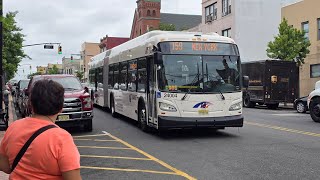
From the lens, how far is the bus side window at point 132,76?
582 inches

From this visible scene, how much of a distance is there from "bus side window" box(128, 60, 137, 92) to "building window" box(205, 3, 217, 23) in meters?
33.1

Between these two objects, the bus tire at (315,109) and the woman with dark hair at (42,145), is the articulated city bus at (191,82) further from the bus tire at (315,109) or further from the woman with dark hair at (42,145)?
the woman with dark hair at (42,145)

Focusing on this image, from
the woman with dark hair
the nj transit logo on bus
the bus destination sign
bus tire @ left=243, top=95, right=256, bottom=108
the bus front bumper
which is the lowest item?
bus tire @ left=243, top=95, right=256, bottom=108

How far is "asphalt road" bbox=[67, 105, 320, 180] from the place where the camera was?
7.59 meters

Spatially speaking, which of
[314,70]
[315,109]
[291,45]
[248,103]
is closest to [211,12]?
[314,70]

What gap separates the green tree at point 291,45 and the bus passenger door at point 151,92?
758 inches

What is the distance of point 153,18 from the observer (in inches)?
3125

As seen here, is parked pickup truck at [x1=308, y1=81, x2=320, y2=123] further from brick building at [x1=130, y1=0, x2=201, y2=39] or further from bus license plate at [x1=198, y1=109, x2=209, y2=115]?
brick building at [x1=130, y1=0, x2=201, y2=39]

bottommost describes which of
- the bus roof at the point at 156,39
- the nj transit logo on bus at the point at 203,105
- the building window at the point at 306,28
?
the nj transit logo on bus at the point at 203,105

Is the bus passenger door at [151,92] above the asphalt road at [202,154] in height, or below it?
above

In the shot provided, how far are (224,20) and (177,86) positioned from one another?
34912 millimetres

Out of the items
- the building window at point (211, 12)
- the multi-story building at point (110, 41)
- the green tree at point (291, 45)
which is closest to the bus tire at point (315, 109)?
the green tree at point (291, 45)

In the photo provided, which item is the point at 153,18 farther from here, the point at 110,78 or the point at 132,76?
the point at 132,76

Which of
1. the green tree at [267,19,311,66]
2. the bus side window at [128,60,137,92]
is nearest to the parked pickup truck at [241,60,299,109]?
the green tree at [267,19,311,66]
